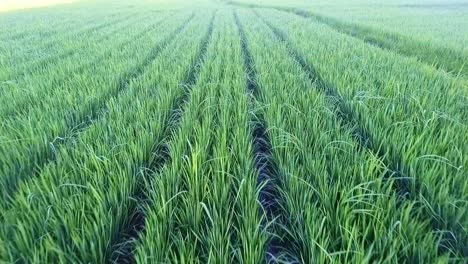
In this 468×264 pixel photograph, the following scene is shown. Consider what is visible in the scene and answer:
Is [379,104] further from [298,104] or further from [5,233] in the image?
[5,233]

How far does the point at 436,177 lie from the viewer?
1.69m

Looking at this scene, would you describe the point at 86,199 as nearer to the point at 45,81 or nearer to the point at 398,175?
the point at 398,175

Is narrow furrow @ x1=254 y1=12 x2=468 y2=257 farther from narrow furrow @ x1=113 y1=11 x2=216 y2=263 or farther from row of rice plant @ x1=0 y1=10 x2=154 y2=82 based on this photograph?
row of rice plant @ x1=0 y1=10 x2=154 y2=82

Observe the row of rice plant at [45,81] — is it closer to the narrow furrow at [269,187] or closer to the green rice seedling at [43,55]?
the green rice seedling at [43,55]

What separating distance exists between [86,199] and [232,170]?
2.51ft

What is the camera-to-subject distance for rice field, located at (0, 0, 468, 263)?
1308 millimetres

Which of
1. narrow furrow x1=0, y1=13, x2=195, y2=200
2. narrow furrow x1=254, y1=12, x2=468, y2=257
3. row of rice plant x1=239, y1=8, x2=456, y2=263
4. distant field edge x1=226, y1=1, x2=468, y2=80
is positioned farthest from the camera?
distant field edge x1=226, y1=1, x2=468, y2=80

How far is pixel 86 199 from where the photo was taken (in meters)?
1.49

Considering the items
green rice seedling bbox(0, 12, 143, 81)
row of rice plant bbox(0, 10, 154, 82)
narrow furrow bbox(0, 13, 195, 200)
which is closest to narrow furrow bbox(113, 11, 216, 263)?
narrow furrow bbox(0, 13, 195, 200)

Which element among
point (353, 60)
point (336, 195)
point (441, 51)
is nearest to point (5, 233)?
point (336, 195)

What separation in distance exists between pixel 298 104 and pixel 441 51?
501 centimetres

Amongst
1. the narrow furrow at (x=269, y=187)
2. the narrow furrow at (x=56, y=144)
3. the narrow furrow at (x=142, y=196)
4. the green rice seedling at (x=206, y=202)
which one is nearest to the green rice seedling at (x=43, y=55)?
the narrow furrow at (x=56, y=144)

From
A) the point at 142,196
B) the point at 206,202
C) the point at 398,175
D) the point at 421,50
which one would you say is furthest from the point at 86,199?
the point at 421,50

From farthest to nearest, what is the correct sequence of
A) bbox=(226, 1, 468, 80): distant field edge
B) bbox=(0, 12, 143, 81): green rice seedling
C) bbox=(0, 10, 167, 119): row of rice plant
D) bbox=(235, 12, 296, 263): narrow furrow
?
bbox=(226, 1, 468, 80): distant field edge, bbox=(0, 12, 143, 81): green rice seedling, bbox=(0, 10, 167, 119): row of rice plant, bbox=(235, 12, 296, 263): narrow furrow
